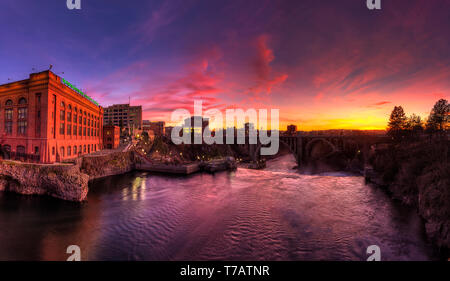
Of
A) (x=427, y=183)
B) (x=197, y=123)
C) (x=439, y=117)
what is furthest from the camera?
(x=197, y=123)

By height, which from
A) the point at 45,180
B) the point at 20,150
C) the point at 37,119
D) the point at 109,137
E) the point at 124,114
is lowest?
the point at 45,180

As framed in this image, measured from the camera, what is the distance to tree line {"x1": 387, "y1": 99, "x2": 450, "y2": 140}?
135 ft

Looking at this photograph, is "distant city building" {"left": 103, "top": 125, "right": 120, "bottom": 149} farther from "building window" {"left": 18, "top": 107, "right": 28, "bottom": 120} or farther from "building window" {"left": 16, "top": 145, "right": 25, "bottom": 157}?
"building window" {"left": 16, "top": 145, "right": 25, "bottom": 157}

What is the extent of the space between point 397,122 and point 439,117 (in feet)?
30.7

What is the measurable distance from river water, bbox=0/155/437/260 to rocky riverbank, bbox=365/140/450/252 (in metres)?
1.82

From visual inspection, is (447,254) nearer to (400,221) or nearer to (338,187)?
(400,221)

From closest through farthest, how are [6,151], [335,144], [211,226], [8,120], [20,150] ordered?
[211,226] < [20,150] < [6,151] < [8,120] < [335,144]

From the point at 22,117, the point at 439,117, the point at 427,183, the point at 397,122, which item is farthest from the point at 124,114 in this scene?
the point at 439,117

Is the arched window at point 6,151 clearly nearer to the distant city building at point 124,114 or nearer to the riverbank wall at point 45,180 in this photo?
the riverbank wall at point 45,180

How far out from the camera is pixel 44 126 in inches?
1373

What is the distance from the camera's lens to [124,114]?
131125 mm

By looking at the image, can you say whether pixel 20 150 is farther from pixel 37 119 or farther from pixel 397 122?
pixel 397 122

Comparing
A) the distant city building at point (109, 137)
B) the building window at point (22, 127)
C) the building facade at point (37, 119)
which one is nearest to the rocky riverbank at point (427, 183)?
the building facade at point (37, 119)

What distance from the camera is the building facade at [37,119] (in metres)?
34.9
